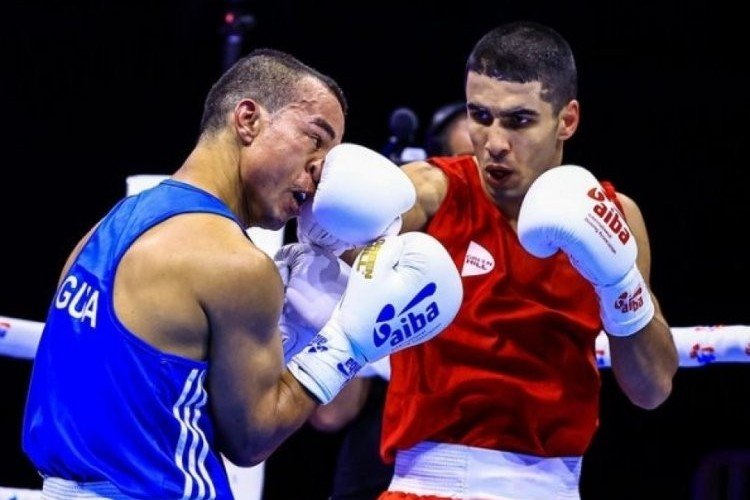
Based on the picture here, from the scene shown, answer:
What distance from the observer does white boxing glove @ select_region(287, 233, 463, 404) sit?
2156 mm

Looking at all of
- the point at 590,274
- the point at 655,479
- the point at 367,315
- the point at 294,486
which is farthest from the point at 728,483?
the point at 294,486

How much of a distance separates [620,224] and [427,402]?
563 mm

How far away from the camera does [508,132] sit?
2.70 metres

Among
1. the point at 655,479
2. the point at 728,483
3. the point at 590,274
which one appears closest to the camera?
the point at 590,274

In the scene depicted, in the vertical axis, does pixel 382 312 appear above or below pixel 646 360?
above

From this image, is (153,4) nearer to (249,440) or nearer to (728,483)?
(728,483)

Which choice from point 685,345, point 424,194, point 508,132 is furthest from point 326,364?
point 685,345

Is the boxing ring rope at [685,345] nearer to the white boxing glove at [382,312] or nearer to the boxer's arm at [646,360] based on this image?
the boxer's arm at [646,360]

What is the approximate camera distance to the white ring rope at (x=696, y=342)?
10.0 ft

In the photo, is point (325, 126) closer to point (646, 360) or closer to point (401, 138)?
point (646, 360)

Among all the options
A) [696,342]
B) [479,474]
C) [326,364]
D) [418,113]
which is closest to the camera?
[326,364]

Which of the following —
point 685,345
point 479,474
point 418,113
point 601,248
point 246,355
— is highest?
point 418,113

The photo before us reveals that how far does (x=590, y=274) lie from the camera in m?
2.48

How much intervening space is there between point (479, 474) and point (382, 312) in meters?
0.56
